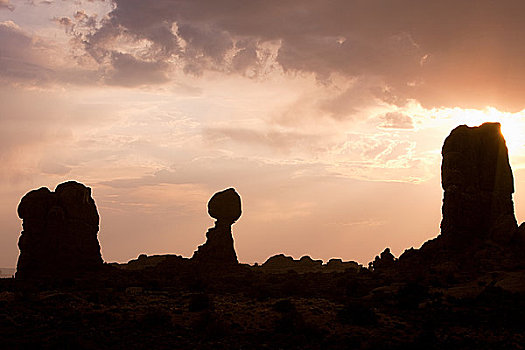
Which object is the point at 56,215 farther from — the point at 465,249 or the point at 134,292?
the point at 465,249

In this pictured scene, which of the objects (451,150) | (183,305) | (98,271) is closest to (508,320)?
(183,305)

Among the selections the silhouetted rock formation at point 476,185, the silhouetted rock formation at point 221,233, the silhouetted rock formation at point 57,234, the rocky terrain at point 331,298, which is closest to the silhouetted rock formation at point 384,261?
the rocky terrain at point 331,298

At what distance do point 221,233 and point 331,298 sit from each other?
38.6 meters

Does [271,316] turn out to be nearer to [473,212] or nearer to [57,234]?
[473,212]

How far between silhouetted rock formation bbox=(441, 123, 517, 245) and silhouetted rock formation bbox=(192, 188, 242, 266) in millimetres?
34439

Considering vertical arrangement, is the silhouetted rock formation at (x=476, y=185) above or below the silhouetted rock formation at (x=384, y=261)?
above

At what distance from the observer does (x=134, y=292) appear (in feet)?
157

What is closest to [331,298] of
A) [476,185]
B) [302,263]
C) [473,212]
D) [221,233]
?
[473,212]

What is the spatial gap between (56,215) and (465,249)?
4807 centimetres

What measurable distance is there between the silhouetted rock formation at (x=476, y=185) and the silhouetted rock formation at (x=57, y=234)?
1713 inches

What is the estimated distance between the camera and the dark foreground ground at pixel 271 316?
1172 inches

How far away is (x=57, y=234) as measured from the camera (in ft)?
204

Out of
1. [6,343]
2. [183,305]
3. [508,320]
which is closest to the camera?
[6,343]

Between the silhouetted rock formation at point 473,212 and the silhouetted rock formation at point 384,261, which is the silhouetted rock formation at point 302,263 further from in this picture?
the silhouetted rock formation at point 473,212
